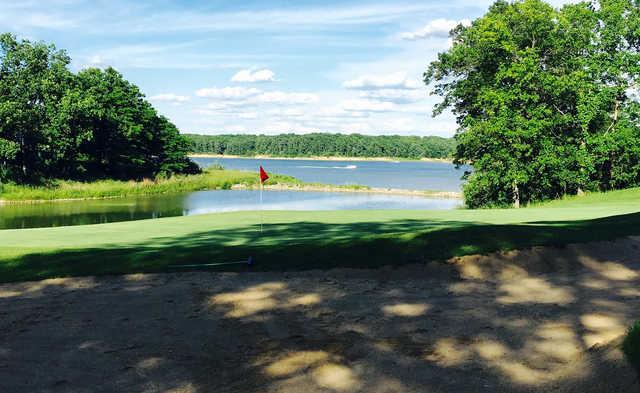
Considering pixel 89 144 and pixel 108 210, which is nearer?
pixel 108 210

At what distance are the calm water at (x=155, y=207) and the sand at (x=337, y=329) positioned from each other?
37225mm

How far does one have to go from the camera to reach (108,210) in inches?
2170

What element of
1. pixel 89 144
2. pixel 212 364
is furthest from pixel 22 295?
pixel 89 144

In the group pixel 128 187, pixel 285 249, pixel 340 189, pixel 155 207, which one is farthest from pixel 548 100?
pixel 128 187

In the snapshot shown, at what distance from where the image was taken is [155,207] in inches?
2331

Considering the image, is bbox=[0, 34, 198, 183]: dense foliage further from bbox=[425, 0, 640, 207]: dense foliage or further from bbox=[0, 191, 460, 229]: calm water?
bbox=[425, 0, 640, 207]: dense foliage

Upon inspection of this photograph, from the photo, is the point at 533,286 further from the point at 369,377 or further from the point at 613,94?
the point at 613,94

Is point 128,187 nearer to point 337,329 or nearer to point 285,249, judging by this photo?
point 285,249

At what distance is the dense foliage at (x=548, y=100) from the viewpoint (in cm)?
4444

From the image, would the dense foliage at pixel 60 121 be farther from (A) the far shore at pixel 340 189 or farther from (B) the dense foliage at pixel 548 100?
(B) the dense foliage at pixel 548 100

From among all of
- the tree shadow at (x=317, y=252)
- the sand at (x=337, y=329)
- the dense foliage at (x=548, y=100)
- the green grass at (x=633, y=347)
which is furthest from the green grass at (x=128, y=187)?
the green grass at (x=633, y=347)

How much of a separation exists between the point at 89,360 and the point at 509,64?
46277 mm

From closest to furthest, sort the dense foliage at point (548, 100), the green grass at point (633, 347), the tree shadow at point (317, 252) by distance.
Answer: the green grass at point (633, 347)
the tree shadow at point (317, 252)
the dense foliage at point (548, 100)

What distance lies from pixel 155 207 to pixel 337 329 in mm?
53963
